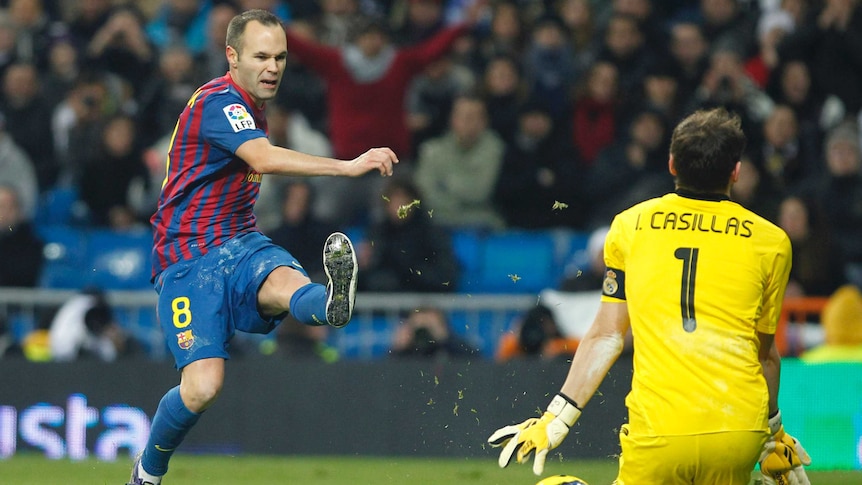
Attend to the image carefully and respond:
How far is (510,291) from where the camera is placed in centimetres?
1216

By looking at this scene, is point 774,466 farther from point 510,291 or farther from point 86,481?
point 510,291

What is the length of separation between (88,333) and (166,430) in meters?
4.86

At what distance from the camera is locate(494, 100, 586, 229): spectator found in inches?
497

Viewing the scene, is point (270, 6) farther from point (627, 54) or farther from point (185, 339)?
point (185, 339)

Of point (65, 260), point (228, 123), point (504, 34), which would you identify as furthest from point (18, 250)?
point (228, 123)

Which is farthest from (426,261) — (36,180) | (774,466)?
(774,466)

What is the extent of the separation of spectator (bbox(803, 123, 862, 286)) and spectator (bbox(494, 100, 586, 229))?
6.71 feet

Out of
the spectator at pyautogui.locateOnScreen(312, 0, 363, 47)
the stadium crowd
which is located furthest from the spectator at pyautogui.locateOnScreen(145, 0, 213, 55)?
the spectator at pyautogui.locateOnScreen(312, 0, 363, 47)

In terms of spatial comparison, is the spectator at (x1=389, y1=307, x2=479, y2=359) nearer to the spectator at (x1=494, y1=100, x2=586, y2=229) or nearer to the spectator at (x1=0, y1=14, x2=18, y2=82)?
the spectator at (x1=494, y1=100, x2=586, y2=229)

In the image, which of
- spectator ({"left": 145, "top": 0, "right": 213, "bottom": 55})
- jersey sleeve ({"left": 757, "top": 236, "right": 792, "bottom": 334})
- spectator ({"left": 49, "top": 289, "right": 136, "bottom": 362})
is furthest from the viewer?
spectator ({"left": 145, "top": 0, "right": 213, "bottom": 55})

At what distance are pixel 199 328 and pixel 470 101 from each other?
6.31m

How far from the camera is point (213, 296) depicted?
22.5 ft

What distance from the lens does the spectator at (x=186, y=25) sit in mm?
14328

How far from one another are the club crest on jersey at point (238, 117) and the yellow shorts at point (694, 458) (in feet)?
8.44
